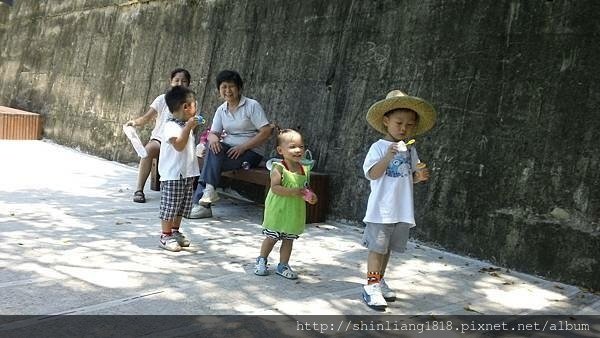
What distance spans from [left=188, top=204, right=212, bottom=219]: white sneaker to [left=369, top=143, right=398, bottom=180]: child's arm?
2807mm

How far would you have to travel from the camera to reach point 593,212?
4.40 m

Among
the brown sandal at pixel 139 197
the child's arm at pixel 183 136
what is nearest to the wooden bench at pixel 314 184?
the brown sandal at pixel 139 197

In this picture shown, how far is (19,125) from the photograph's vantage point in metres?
11.6

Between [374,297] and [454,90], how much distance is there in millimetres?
2433

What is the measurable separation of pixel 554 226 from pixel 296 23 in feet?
12.8

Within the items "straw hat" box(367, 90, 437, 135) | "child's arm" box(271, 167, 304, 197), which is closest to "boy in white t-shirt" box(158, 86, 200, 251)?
"child's arm" box(271, 167, 304, 197)

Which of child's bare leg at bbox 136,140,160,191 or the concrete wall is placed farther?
child's bare leg at bbox 136,140,160,191

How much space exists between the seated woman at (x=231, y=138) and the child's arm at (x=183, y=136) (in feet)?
4.52

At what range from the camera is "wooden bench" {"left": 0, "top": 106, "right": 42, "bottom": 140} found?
37.7ft

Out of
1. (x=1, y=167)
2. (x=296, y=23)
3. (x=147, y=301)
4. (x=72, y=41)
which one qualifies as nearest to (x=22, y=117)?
(x=72, y=41)

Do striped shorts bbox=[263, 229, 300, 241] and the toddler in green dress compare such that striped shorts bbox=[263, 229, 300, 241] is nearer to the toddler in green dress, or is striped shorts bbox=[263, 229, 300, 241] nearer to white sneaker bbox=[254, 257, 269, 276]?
the toddler in green dress

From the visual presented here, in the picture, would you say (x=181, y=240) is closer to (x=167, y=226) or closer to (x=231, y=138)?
(x=167, y=226)

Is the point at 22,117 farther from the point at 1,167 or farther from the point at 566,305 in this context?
the point at 566,305

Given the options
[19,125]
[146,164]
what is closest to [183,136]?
[146,164]
